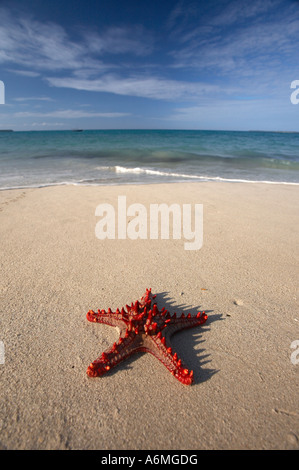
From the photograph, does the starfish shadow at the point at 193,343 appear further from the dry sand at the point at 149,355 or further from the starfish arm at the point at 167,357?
the starfish arm at the point at 167,357

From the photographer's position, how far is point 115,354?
214 centimetres

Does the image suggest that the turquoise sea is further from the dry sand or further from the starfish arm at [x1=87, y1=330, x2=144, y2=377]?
the starfish arm at [x1=87, y1=330, x2=144, y2=377]

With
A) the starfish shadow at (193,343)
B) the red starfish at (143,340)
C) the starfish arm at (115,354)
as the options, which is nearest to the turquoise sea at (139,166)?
the starfish shadow at (193,343)

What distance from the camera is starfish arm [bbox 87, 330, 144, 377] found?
2045mm

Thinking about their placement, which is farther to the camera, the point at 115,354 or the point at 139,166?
the point at 139,166

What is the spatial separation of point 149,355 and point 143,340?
0.21 meters

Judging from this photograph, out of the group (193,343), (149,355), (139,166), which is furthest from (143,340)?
(139,166)

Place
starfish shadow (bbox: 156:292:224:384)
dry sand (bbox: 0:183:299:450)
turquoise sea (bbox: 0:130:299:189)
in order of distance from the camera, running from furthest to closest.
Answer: turquoise sea (bbox: 0:130:299:189)
starfish shadow (bbox: 156:292:224:384)
dry sand (bbox: 0:183:299:450)

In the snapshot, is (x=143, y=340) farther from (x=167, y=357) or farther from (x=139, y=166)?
(x=139, y=166)

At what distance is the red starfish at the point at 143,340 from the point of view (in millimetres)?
2049

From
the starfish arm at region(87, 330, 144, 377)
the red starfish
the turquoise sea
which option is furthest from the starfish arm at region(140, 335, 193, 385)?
the turquoise sea

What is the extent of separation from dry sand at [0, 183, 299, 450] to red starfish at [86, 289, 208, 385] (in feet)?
0.43

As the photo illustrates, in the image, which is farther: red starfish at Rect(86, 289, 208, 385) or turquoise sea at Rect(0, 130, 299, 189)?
turquoise sea at Rect(0, 130, 299, 189)

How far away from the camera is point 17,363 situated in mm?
2229
